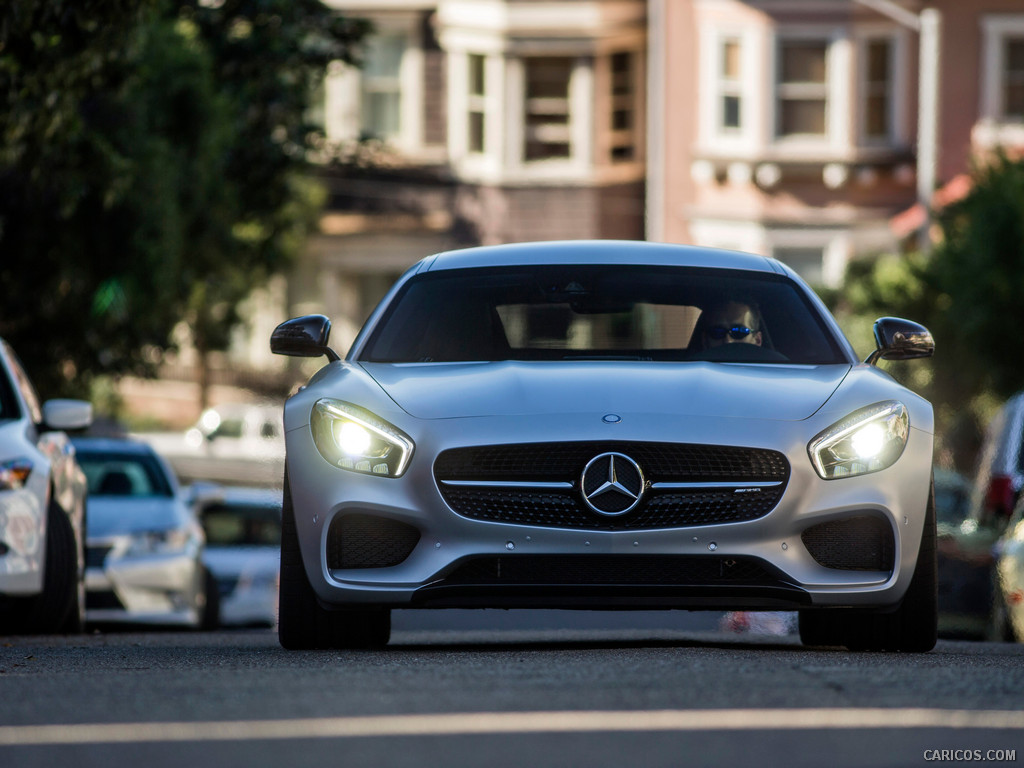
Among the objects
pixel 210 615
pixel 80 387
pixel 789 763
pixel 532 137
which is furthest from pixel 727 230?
pixel 789 763

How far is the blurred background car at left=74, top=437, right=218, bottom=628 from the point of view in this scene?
14.9 meters

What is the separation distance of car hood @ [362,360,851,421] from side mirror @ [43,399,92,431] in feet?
11.7

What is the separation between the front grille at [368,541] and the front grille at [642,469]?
214mm

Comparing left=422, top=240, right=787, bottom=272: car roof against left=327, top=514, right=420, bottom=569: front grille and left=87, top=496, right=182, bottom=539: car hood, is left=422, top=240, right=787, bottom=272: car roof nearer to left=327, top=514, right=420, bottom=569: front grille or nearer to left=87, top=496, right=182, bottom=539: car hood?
left=327, top=514, right=420, bottom=569: front grille

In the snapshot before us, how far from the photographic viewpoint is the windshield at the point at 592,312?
8227 mm

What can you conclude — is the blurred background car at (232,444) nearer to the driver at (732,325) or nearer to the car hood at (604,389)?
the driver at (732,325)

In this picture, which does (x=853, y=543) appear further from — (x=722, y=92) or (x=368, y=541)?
(x=722, y=92)

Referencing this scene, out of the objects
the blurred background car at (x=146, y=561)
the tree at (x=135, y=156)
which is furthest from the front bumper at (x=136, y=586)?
the tree at (x=135, y=156)

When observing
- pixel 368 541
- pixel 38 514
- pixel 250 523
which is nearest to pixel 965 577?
pixel 38 514

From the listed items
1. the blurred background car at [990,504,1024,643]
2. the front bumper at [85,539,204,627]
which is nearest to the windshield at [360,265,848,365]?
the blurred background car at [990,504,1024,643]

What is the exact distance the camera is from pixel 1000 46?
36.0 meters

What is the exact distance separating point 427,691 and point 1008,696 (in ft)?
5.28

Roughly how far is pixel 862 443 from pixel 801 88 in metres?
29.8

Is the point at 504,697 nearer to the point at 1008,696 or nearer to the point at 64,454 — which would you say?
the point at 1008,696
